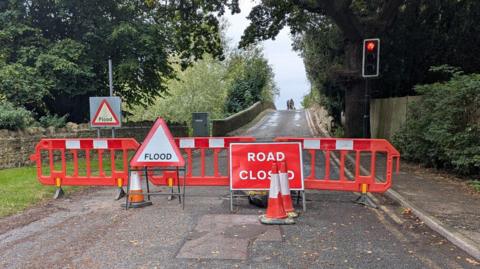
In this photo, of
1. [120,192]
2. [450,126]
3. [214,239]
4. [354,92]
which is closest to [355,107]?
[354,92]

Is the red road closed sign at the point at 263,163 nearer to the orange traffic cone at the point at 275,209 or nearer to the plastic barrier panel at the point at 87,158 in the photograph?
the orange traffic cone at the point at 275,209

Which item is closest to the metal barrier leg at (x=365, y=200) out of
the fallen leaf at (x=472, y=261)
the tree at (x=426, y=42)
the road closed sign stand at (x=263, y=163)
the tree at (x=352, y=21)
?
the road closed sign stand at (x=263, y=163)

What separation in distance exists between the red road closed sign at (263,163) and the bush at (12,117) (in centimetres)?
762

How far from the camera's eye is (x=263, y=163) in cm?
680

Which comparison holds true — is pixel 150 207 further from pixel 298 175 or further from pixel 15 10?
pixel 15 10

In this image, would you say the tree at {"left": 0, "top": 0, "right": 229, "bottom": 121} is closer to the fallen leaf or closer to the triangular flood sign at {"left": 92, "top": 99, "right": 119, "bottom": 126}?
the triangular flood sign at {"left": 92, "top": 99, "right": 119, "bottom": 126}

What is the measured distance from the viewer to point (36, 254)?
463 cm

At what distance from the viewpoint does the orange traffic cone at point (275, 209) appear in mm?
5820

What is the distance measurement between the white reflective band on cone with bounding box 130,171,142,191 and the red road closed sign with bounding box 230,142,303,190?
1701 mm

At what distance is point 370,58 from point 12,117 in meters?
10.3

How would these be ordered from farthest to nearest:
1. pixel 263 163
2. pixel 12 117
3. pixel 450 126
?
pixel 12 117, pixel 450 126, pixel 263 163

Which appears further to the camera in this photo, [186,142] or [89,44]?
[89,44]

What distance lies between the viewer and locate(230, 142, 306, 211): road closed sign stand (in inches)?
267

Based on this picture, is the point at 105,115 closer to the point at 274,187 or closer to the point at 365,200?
the point at 274,187
